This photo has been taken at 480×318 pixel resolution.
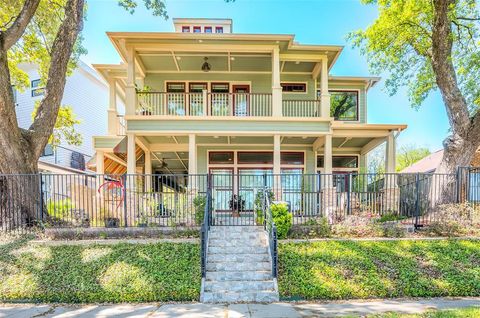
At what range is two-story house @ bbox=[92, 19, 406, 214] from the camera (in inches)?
456

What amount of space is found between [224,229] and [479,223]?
7709mm

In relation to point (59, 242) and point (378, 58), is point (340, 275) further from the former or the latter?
point (378, 58)

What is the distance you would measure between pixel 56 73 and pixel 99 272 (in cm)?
671

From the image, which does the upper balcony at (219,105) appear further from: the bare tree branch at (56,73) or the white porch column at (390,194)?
the white porch column at (390,194)

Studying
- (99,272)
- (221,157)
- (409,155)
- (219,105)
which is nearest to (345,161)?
(221,157)

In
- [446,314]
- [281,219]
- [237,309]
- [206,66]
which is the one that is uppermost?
[206,66]

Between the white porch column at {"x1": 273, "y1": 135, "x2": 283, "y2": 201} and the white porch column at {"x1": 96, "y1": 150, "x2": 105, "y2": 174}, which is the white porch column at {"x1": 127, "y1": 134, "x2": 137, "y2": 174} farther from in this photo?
the white porch column at {"x1": 273, "y1": 135, "x2": 283, "y2": 201}

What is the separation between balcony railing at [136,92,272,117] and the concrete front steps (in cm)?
596

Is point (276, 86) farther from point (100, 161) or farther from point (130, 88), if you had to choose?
point (100, 161)

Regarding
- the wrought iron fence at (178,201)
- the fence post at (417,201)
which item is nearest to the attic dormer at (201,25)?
the wrought iron fence at (178,201)

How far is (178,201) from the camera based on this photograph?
30.6 feet

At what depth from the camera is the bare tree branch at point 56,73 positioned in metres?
9.56

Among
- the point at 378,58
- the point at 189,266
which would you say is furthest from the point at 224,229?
the point at 378,58

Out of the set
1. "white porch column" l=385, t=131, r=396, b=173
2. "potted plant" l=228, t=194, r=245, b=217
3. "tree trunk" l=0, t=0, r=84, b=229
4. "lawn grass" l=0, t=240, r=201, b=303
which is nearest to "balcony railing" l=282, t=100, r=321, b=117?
"white porch column" l=385, t=131, r=396, b=173
